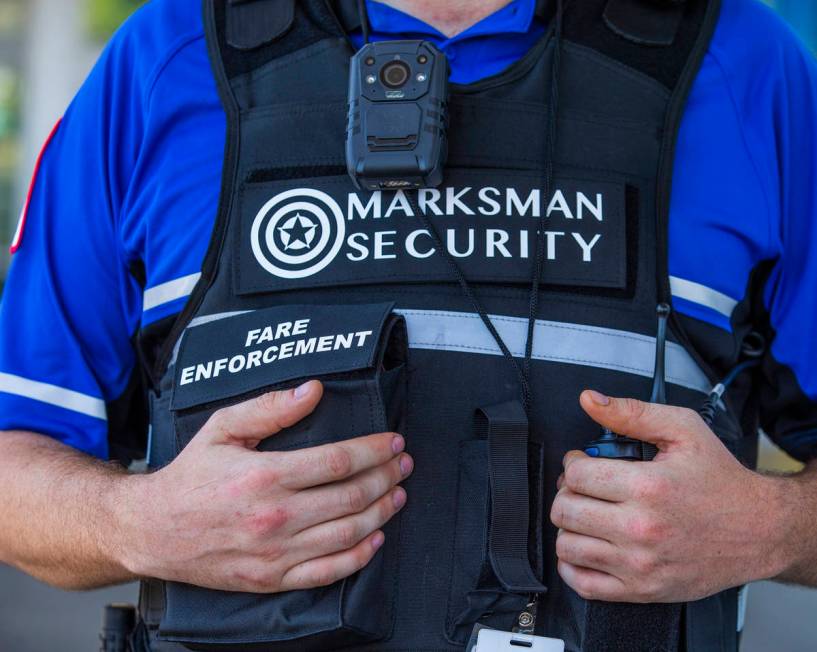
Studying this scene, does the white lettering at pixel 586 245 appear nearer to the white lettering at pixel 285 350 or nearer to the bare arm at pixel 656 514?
the bare arm at pixel 656 514

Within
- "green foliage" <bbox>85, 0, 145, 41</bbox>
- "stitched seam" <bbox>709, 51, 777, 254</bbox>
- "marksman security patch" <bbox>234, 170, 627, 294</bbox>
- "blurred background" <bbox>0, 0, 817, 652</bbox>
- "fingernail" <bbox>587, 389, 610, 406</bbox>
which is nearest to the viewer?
"fingernail" <bbox>587, 389, 610, 406</bbox>

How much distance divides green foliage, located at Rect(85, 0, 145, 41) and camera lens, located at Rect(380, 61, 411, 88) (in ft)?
16.5

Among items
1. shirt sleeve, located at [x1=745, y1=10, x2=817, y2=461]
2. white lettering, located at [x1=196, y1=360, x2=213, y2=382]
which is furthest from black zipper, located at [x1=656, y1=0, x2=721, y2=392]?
white lettering, located at [x1=196, y1=360, x2=213, y2=382]

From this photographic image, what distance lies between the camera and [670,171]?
1.60 m

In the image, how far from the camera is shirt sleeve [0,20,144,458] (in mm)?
1702

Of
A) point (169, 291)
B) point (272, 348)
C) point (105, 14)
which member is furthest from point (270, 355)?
point (105, 14)

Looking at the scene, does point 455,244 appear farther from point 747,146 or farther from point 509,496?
point 747,146

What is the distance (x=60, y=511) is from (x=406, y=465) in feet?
1.79

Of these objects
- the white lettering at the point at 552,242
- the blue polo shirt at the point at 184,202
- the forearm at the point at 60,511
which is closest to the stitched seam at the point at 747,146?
the blue polo shirt at the point at 184,202

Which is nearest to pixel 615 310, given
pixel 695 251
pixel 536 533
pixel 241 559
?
pixel 695 251

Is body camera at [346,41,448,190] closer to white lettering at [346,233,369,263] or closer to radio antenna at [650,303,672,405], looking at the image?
white lettering at [346,233,369,263]

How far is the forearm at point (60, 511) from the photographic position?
5.07 ft

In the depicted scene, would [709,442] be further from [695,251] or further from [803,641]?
[803,641]

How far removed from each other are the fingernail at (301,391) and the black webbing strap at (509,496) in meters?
0.24
